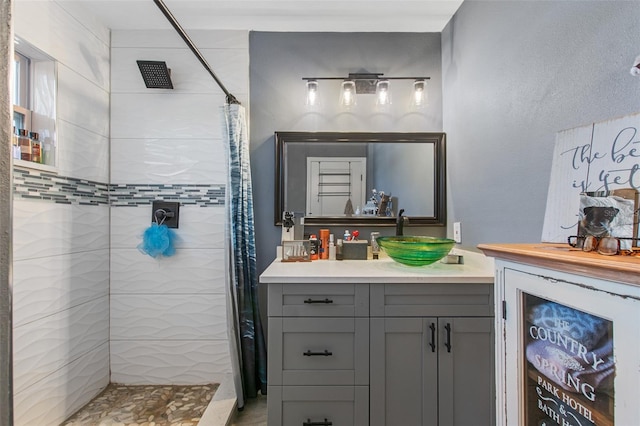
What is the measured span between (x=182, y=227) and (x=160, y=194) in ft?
0.90

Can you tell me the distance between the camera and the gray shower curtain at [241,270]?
170 cm

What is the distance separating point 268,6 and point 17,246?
1.88 m

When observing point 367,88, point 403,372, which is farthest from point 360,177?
point 403,372

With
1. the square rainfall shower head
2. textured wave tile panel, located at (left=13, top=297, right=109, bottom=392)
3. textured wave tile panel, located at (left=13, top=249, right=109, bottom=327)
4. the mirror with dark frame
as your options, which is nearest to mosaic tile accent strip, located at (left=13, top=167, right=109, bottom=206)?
textured wave tile panel, located at (left=13, top=249, right=109, bottom=327)

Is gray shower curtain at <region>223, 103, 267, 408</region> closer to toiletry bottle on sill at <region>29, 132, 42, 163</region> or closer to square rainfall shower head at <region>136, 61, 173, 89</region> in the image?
square rainfall shower head at <region>136, 61, 173, 89</region>

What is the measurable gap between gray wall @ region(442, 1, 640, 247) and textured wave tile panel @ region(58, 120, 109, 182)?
2.33 metres

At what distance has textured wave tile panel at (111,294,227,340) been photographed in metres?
1.93

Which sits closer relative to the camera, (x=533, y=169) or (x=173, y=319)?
(x=533, y=169)

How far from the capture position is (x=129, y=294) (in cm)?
193

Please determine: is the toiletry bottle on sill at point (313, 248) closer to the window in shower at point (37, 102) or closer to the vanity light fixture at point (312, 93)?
the vanity light fixture at point (312, 93)

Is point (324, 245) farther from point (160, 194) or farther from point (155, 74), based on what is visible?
point (155, 74)

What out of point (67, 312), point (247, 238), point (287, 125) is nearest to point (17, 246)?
point (67, 312)

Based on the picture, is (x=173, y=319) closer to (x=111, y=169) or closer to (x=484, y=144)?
(x=111, y=169)

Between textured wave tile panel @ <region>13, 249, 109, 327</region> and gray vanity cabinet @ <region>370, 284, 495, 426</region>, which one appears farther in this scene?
textured wave tile panel @ <region>13, 249, 109, 327</region>
